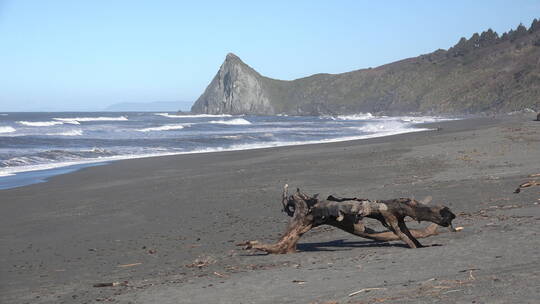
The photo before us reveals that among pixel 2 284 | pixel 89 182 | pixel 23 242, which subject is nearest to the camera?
pixel 2 284

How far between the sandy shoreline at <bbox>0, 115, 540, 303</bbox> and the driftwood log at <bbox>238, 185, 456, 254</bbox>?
184 millimetres

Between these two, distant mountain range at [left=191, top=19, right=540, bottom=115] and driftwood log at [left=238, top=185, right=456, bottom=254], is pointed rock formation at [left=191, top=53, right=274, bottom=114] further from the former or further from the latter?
driftwood log at [left=238, top=185, right=456, bottom=254]

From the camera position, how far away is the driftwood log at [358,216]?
22.7ft

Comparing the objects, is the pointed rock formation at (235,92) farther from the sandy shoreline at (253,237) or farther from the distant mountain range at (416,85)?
the sandy shoreline at (253,237)

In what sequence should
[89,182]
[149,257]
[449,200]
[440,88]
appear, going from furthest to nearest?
[440,88] → [89,182] → [449,200] → [149,257]

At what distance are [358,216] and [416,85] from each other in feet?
361

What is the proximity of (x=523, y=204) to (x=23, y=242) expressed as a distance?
7002mm

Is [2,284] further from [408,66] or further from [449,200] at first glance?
[408,66]

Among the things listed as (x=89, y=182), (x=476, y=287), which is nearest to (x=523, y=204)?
(x=476, y=287)

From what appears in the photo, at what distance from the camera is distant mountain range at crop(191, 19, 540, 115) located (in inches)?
3423

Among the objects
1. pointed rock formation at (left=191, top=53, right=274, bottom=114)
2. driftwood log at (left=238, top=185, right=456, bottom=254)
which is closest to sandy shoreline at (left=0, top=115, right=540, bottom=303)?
driftwood log at (left=238, top=185, right=456, bottom=254)

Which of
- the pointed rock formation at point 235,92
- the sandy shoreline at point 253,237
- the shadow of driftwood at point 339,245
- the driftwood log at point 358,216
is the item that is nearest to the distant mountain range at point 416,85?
the pointed rock formation at point 235,92

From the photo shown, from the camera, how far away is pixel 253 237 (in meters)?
8.70

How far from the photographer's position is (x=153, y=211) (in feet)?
37.3
